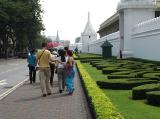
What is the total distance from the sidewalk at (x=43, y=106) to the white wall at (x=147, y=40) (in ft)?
52.8

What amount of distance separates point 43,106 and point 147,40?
79.3 ft

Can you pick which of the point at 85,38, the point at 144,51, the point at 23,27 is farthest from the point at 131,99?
the point at 85,38

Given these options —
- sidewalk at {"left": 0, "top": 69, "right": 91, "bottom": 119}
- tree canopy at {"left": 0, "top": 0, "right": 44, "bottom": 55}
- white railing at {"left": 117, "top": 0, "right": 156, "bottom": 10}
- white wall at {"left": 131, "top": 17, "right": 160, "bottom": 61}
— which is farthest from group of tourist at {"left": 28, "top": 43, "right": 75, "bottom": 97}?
tree canopy at {"left": 0, "top": 0, "right": 44, "bottom": 55}

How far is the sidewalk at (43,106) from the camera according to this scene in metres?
12.3

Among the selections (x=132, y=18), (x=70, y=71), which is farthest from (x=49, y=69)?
(x=132, y=18)

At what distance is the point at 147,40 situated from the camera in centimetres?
3756

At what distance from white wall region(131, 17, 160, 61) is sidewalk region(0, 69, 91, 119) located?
16102 millimetres

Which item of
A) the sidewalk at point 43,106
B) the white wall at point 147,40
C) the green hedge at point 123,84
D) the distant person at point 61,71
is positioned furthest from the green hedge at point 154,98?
the white wall at point 147,40

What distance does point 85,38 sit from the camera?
131500 mm

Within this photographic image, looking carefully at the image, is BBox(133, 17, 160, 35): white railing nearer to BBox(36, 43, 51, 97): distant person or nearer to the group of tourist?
the group of tourist

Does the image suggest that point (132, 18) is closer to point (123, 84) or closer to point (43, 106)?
point (123, 84)

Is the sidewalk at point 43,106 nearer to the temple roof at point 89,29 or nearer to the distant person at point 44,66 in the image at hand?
the distant person at point 44,66

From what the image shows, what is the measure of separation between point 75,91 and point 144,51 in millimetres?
20857

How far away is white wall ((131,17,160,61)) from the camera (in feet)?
111
